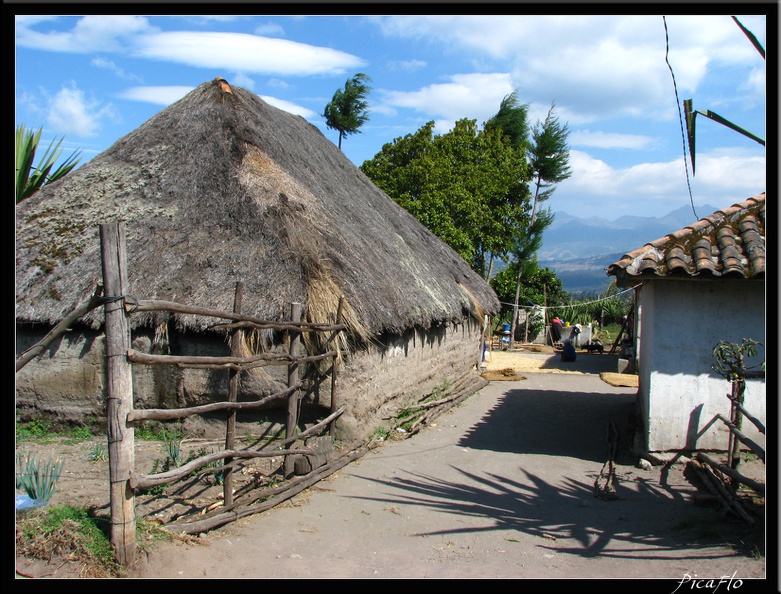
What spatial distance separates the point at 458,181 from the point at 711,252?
62.2ft

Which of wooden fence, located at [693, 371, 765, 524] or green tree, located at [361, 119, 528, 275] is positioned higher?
green tree, located at [361, 119, 528, 275]

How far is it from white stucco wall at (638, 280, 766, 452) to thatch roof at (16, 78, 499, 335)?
331cm

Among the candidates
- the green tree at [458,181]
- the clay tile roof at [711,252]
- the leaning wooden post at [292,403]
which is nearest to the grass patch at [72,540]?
the leaning wooden post at [292,403]

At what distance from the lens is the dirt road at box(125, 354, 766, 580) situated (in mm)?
4504

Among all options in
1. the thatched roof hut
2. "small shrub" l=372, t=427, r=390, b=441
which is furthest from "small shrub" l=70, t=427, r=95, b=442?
"small shrub" l=372, t=427, r=390, b=441

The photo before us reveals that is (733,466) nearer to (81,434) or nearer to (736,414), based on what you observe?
(736,414)

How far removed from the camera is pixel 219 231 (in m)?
8.44

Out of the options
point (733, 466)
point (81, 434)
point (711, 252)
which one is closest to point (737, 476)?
point (733, 466)

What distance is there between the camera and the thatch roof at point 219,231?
25.7 feet

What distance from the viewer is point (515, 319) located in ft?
89.7

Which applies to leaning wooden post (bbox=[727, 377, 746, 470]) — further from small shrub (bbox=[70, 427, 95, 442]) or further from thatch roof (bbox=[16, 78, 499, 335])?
small shrub (bbox=[70, 427, 95, 442])

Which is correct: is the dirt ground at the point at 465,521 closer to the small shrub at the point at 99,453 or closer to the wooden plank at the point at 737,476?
the small shrub at the point at 99,453

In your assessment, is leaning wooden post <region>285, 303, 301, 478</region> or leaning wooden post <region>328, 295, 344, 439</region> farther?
leaning wooden post <region>328, 295, 344, 439</region>
